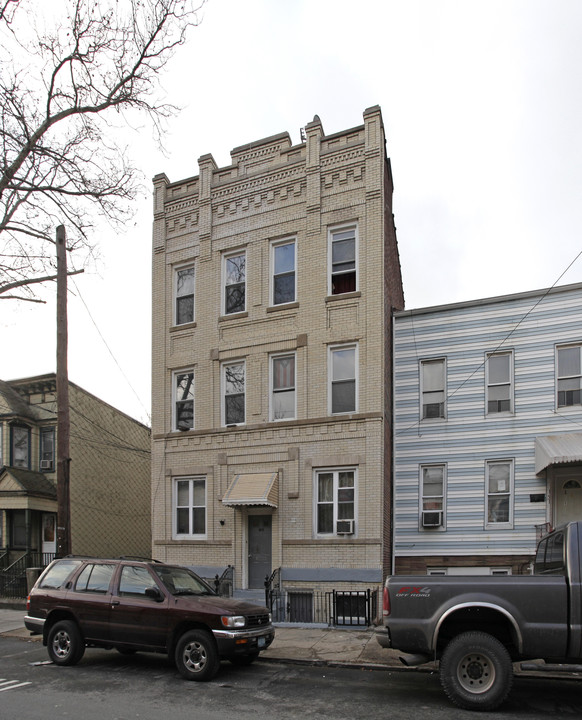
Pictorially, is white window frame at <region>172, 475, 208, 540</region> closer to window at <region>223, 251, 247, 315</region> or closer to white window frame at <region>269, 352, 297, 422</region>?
white window frame at <region>269, 352, 297, 422</region>

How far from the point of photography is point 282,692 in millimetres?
8688

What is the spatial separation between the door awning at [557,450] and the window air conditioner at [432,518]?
2566mm

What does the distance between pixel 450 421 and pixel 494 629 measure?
8.71 m

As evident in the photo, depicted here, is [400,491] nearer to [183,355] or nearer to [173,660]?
[183,355]

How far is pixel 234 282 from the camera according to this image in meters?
18.2

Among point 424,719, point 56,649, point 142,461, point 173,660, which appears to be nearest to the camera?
point 424,719

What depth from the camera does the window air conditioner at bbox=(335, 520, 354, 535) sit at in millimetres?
15414

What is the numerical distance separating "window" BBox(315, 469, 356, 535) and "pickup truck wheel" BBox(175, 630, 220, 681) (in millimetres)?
6617

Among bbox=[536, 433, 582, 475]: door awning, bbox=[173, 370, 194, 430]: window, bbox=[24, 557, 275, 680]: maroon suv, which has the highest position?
bbox=[173, 370, 194, 430]: window

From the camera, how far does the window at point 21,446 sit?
79.8 ft

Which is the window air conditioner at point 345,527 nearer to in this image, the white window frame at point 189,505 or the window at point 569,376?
the white window frame at point 189,505

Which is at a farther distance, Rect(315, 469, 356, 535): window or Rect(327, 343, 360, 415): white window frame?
Rect(327, 343, 360, 415): white window frame

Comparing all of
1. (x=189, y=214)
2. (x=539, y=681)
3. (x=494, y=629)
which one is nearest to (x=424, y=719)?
(x=494, y=629)

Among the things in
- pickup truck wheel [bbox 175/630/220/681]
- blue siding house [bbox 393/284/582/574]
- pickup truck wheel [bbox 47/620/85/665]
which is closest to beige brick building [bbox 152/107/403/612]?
blue siding house [bbox 393/284/582/574]
